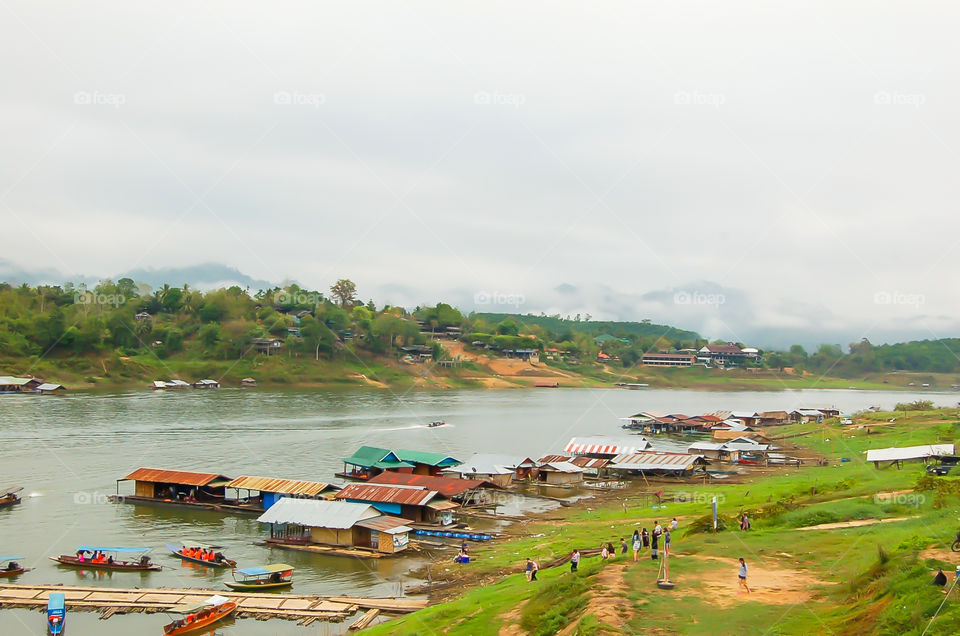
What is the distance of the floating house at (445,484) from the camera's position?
39875mm

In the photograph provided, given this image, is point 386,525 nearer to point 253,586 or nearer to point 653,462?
point 253,586

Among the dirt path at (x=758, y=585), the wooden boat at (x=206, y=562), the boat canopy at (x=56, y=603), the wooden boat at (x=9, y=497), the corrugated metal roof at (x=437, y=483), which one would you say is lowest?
the wooden boat at (x=206, y=562)

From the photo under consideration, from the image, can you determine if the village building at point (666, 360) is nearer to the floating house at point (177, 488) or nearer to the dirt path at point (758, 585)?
the floating house at point (177, 488)

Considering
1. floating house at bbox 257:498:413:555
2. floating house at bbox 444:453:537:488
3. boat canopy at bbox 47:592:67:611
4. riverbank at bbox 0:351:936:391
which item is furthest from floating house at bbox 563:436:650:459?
riverbank at bbox 0:351:936:391

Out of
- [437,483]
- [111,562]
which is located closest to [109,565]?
[111,562]

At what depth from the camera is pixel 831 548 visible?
22.1m

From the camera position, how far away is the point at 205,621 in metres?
23.3

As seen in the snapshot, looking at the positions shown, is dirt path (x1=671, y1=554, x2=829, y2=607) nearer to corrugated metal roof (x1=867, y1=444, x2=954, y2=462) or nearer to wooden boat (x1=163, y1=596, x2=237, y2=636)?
wooden boat (x1=163, y1=596, x2=237, y2=636)

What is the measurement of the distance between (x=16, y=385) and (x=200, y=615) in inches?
3065

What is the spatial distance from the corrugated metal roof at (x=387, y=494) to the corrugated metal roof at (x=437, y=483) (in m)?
1.83

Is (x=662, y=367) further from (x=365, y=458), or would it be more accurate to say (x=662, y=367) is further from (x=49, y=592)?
(x=49, y=592)

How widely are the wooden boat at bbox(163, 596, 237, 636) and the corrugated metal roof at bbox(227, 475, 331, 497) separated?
13315 millimetres

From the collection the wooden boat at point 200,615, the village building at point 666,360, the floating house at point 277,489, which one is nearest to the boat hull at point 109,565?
the wooden boat at point 200,615

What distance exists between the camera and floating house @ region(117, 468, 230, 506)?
40.4 m
